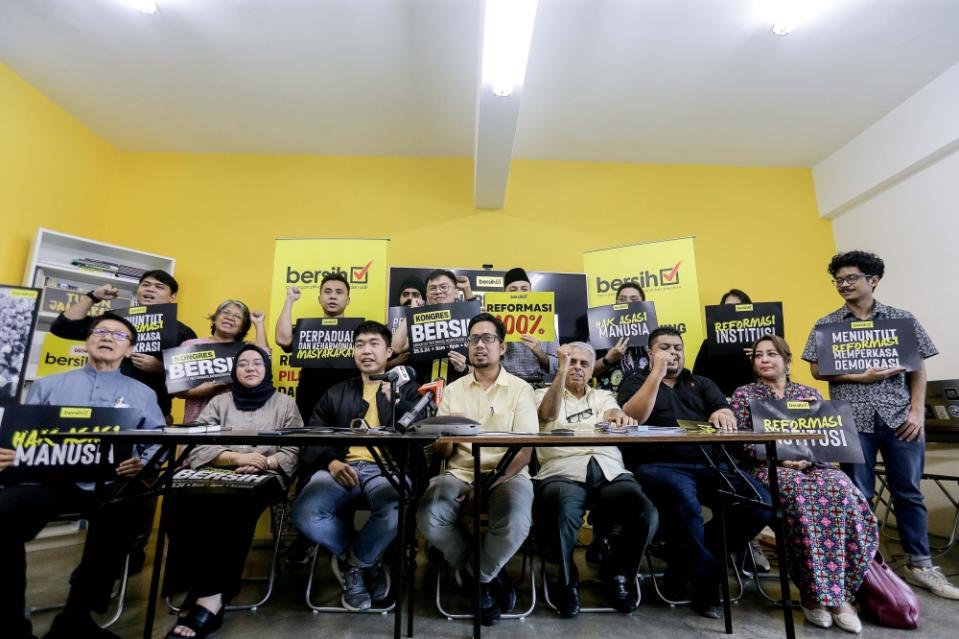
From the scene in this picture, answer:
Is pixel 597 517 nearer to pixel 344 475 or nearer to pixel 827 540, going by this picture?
pixel 827 540

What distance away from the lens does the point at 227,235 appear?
508 centimetres

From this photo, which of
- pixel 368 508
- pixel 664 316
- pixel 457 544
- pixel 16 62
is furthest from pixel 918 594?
pixel 16 62

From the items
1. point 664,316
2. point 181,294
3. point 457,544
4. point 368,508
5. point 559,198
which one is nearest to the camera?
point 457,544

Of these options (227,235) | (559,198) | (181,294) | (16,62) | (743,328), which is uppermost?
(16,62)

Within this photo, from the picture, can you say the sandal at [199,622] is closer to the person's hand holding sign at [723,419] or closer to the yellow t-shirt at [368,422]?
the yellow t-shirt at [368,422]

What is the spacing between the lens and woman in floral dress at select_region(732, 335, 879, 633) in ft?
7.17

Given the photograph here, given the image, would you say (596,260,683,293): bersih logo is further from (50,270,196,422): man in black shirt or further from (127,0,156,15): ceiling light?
(127,0,156,15): ceiling light

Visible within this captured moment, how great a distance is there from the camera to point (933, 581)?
2.63 meters

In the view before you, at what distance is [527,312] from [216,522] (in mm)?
2117

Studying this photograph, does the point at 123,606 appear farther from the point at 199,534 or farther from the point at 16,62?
the point at 16,62

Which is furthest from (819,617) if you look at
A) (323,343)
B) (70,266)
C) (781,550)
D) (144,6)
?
(70,266)

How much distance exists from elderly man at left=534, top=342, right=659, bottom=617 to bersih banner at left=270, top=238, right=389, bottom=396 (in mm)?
1749

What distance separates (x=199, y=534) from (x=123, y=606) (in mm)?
668

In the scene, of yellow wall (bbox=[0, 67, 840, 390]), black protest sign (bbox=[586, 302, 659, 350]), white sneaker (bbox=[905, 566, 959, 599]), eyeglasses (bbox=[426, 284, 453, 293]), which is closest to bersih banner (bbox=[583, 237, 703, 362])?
black protest sign (bbox=[586, 302, 659, 350])
